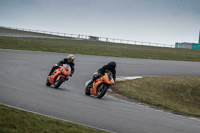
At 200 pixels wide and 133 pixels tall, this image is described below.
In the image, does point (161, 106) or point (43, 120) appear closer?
point (43, 120)

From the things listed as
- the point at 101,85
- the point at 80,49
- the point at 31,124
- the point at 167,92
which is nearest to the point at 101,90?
the point at 101,85

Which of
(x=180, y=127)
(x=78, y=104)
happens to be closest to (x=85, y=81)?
(x=78, y=104)

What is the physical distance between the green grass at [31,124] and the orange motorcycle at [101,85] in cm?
527

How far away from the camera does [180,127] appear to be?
29.9ft

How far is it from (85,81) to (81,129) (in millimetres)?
11554

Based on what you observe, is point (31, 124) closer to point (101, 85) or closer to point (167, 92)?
point (101, 85)

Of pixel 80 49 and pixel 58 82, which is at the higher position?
pixel 80 49

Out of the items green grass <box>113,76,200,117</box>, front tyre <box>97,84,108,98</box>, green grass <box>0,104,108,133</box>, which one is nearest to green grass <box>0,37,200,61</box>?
green grass <box>113,76,200,117</box>

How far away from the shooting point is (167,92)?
1764 cm

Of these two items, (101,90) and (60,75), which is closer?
(101,90)

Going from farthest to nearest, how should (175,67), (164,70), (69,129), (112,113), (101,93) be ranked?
(175,67), (164,70), (101,93), (112,113), (69,129)

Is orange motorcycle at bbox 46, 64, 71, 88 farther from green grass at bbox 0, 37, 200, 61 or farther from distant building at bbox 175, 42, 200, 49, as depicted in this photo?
distant building at bbox 175, 42, 200, 49

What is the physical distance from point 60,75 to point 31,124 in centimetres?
731

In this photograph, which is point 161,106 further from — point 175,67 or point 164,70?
point 175,67
